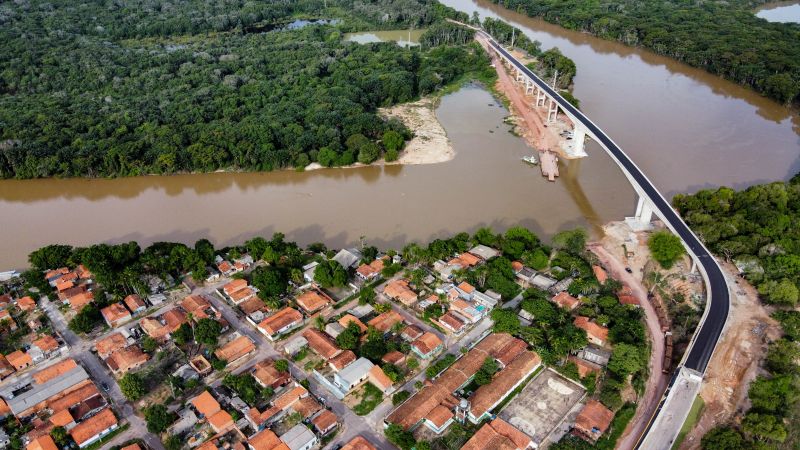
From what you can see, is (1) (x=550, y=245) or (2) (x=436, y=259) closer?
(2) (x=436, y=259)

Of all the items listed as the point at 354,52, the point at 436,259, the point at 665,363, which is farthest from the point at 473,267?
the point at 354,52

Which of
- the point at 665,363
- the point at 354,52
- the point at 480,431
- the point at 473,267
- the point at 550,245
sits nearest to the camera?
the point at 480,431

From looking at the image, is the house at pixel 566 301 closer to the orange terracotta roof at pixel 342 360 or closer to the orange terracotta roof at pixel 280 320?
the orange terracotta roof at pixel 342 360

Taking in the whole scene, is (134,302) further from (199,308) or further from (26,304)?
(26,304)

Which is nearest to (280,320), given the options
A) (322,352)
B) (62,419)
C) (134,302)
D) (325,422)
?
(322,352)

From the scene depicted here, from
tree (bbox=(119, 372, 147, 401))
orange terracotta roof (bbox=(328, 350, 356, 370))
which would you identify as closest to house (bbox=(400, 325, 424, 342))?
orange terracotta roof (bbox=(328, 350, 356, 370))

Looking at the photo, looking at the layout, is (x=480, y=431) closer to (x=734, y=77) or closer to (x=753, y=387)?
(x=753, y=387)
